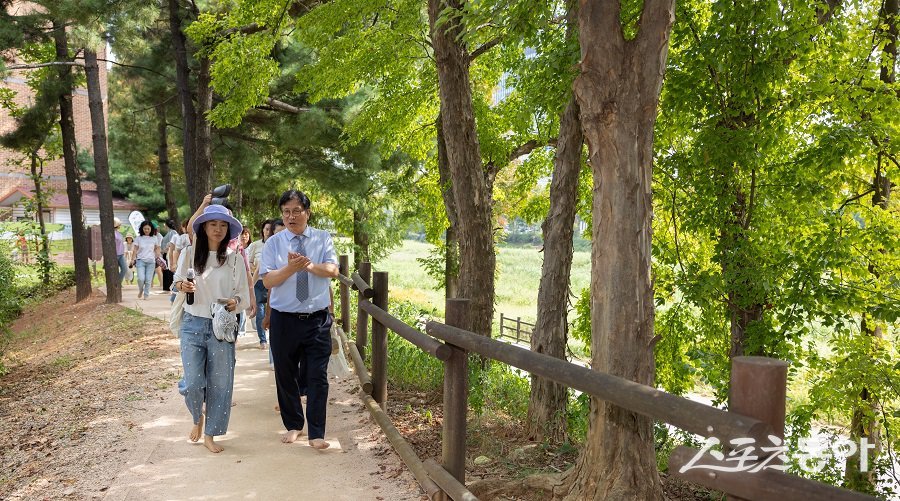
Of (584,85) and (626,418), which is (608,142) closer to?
(584,85)

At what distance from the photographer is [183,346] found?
504cm

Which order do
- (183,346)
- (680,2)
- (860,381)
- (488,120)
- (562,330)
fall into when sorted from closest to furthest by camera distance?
(183,346) → (562,330) → (680,2) → (860,381) → (488,120)

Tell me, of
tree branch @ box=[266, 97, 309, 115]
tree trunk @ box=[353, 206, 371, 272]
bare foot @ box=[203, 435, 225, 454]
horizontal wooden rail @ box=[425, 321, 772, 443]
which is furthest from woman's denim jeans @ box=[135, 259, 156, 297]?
horizontal wooden rail @ box=[425, 321, 772, 443]

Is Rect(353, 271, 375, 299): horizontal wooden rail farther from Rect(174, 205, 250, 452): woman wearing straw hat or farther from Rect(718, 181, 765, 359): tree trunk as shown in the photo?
Rect(718, 181, 765, 359): tree trunk

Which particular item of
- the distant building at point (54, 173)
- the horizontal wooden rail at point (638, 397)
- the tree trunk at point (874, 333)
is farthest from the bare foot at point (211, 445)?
the distant building at point (54, 173)

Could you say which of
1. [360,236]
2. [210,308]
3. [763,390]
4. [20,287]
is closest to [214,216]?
[210,308]

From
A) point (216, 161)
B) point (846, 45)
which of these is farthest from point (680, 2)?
point (216, 161)

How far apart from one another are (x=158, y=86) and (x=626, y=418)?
16.4 m

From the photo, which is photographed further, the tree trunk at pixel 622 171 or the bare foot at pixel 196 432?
the bare foot at pixel 196 432

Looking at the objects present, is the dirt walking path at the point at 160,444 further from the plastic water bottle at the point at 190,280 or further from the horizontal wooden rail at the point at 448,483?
the plastic water bottle at the point at 190,280

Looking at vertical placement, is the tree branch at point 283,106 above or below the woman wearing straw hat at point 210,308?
above

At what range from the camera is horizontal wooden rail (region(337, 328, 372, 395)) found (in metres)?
6.21

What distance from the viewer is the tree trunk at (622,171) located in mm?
3496

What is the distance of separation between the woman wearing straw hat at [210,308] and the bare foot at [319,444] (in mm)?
659
